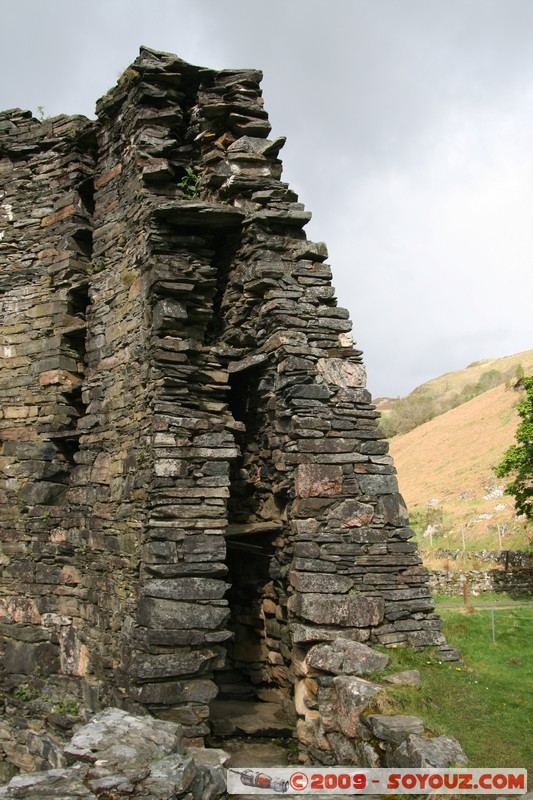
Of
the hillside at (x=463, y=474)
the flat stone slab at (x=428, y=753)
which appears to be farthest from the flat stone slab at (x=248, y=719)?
the hillside at (x=463, y=474)

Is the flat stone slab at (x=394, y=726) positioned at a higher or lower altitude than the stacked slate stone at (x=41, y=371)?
lower

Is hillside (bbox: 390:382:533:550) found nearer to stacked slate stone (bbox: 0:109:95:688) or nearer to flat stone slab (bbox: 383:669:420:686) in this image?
stacked slate stone (bbox: 0:109:95:688)

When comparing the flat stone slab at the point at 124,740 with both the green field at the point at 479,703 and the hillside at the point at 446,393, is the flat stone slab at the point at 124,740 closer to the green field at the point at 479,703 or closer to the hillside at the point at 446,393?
the green field at the point at 479,703

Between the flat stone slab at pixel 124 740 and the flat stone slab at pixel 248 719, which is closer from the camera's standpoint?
the flat stone slab at pixel 124 740

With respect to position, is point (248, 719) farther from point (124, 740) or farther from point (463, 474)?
point (463, 474)

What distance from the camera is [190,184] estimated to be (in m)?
9.65

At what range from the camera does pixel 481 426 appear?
47344 mm

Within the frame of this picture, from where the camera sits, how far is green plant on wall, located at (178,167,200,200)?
9562 mm

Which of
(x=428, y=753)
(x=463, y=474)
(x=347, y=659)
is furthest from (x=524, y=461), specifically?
(x=463, y=474)

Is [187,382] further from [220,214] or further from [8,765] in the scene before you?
[8,765]

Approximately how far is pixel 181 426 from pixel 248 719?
3606 mm

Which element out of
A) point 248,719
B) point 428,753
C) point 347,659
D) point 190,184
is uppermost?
point 190,184

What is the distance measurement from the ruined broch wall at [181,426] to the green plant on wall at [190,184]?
30 mm

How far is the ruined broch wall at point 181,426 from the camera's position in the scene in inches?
307
